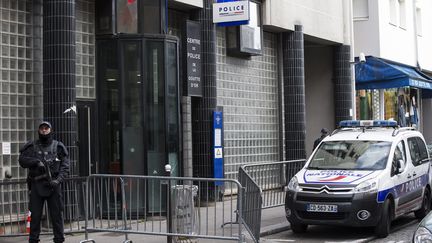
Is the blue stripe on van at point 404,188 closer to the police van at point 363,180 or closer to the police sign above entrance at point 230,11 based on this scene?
the police van at point 363,180

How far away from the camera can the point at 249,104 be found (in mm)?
19125

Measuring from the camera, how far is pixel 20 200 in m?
12.0

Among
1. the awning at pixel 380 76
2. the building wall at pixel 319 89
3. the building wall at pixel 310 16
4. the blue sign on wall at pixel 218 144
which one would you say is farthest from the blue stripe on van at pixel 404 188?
the awning at pixel 380 76

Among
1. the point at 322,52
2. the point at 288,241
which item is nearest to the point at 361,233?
the point at 288,241

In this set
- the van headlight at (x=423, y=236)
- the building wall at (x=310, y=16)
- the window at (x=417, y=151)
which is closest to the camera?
the van headlight at (x=423, y=236)

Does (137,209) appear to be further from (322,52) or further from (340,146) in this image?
(322,52)

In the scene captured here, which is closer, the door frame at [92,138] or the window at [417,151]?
the window at [417,151]

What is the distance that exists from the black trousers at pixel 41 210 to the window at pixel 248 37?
364 inches

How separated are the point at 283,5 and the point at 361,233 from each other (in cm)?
946

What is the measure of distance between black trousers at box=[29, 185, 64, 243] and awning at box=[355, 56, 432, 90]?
1755cm

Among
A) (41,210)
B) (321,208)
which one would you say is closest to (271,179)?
(321,208)

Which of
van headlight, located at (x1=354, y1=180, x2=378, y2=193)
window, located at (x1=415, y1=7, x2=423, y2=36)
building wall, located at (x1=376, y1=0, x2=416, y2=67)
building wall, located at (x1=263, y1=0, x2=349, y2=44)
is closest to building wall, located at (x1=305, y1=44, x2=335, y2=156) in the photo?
building wall, located at (x1=263, y1=0, x2=349, y2=44)

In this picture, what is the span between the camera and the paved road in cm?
1122

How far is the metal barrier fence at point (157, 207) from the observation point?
385 inches
